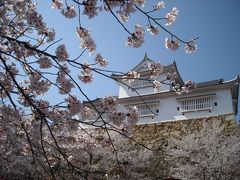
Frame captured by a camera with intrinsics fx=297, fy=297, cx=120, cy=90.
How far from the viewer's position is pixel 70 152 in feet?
41.2

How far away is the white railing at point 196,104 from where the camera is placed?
16.4m

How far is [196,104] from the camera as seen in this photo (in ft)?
55.3

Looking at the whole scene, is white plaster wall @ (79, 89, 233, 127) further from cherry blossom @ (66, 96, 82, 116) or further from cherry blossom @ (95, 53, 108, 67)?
cherry blossom @ (66, 96, 82, 116)

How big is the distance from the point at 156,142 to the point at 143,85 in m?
4.98

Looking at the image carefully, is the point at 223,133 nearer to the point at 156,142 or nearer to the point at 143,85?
the point at 156,142

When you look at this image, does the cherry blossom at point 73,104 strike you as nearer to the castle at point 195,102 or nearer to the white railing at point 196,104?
the castle at point 195,102

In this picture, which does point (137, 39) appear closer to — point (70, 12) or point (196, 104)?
point (70, 12)

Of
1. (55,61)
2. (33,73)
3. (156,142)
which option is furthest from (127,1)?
(156,142)

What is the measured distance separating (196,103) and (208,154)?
566cm

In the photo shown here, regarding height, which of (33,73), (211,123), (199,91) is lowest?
(33,73)

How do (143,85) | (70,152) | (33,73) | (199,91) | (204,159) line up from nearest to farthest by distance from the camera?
(33,73) < (204,159) < (70,152) < (199,91) < (143,85)

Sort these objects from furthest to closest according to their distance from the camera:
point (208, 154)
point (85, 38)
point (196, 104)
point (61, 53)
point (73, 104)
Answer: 1. point (196, 104)
2. point (208, 154)
3. point (85, 38)
4. point (73, 104)
5. point (61, 53)

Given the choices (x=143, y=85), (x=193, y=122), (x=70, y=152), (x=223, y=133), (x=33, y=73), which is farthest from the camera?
(x=143, y=85)

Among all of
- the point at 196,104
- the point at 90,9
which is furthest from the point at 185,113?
the point at 90,9
